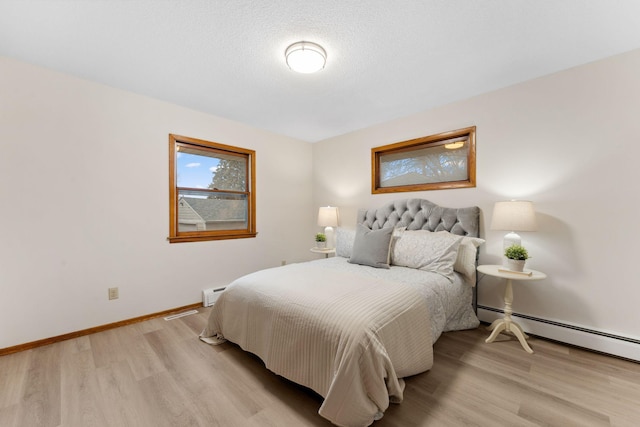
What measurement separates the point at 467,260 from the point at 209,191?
313 centimetres

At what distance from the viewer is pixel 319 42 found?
75.5 inches

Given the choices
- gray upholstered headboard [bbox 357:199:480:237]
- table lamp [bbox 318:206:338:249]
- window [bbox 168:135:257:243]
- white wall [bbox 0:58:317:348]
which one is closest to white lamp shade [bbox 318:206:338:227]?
table lamp [bbox 318:206:338:249]

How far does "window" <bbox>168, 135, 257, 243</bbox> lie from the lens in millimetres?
3068

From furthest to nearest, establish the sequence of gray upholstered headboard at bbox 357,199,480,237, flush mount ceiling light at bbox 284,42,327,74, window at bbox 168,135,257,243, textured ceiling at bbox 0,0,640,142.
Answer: window at bbox 168,135,257,243 → gray upholstered headboard at bbox 357,199,480,237 → flush mount ceiling light at bbox 284,42,327,74 → textured ceiling at bbox 0,0,640,142

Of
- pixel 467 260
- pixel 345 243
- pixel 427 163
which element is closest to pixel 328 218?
pixel 345 243

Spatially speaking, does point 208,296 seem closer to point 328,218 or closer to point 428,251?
point 328,218

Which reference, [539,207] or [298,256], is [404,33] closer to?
[539,207]

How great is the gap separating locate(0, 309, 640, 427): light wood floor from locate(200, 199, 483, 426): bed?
14 cm

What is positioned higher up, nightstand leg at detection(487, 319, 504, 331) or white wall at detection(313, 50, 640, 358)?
white wall at detection(313, 50, 640, 358)

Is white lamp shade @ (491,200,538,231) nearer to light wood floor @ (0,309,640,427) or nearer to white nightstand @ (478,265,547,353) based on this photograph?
white nightstand @ (478,265,547,353)

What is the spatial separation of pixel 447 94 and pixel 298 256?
3.13m

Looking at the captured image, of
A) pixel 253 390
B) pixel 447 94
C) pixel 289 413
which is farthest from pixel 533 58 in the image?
pixel 253 390

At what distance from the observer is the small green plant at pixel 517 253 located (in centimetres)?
216

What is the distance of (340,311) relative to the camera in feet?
4.99
